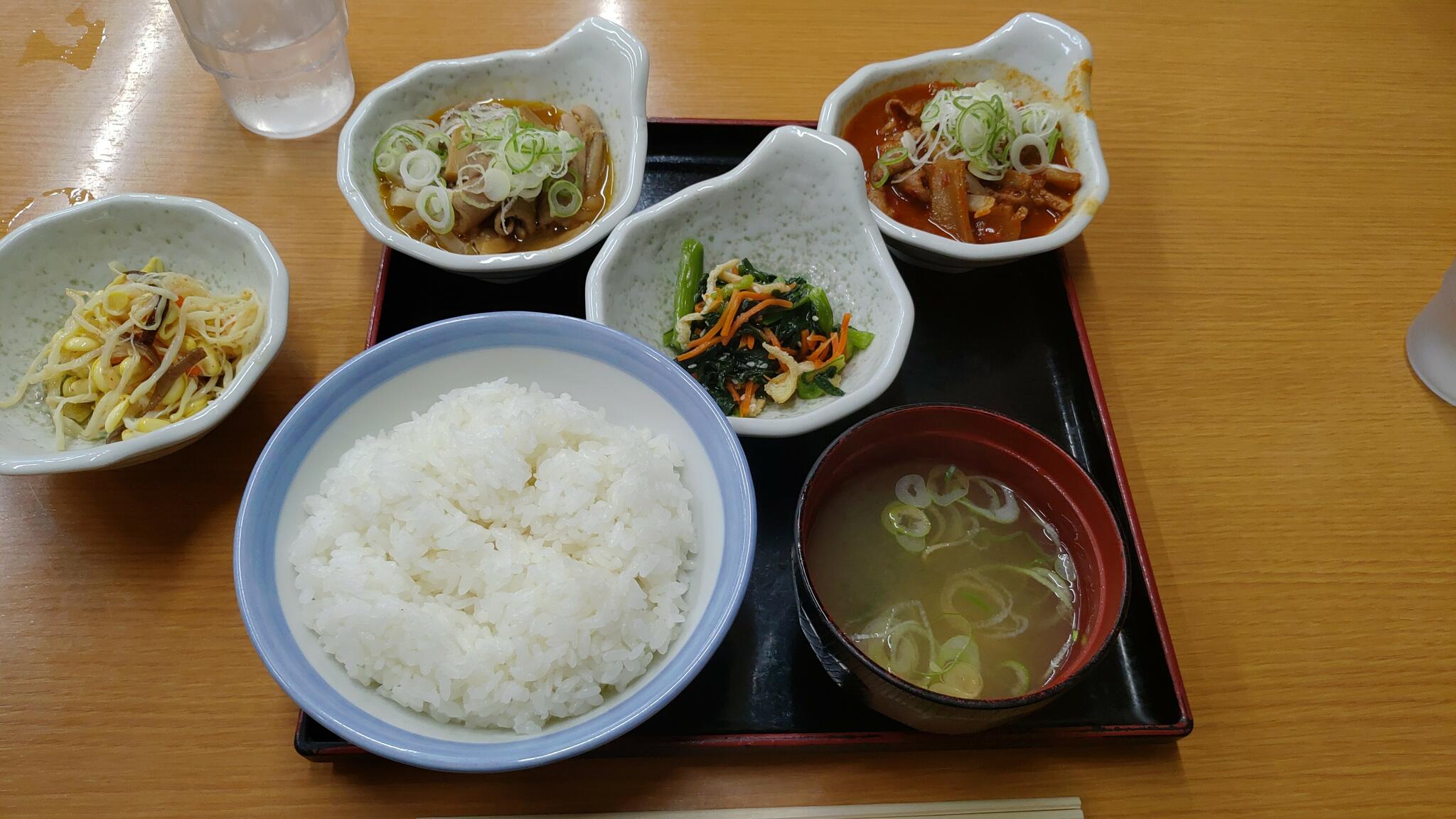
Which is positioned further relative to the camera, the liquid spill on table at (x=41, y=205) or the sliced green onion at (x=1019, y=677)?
the liquid spill on table at (x=41, y=205)

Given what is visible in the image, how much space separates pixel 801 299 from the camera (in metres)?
2.11

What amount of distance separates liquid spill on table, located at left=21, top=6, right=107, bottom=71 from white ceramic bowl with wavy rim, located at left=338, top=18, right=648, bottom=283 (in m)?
1.10

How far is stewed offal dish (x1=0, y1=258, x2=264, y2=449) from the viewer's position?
1813 mm

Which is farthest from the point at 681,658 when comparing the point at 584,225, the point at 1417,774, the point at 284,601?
the point at 1417,774

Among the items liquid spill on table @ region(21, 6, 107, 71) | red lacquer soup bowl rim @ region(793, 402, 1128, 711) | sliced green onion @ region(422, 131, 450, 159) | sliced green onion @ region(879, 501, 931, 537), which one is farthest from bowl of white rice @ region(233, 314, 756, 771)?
liquid spill on table @ region(21, 6, 107, 71)

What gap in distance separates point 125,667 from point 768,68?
Result: 2315 mm

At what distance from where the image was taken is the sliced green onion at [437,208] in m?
2.15

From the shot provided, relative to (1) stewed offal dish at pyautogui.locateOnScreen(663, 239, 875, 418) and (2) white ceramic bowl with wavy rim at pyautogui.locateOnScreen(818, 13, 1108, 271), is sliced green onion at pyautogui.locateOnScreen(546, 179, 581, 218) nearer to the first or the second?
(1) stewed offal dish at pyautogui.locateOnScreen(663, 239, 875, 418)

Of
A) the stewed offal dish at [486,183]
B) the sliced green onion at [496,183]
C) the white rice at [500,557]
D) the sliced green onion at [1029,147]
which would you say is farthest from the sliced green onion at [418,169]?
the sliced green onion at [1029,147]

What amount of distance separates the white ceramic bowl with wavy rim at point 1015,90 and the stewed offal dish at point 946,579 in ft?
2.11

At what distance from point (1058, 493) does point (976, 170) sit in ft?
3.56

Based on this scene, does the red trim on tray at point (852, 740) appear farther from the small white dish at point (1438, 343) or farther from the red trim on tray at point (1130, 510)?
the small white dish at point (1438, 343)

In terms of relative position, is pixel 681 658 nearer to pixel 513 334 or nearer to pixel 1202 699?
pixel 513 334

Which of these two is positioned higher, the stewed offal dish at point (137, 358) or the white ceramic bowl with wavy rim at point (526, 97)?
the white ceramic bowl with wavy rim at point (526, 97)
